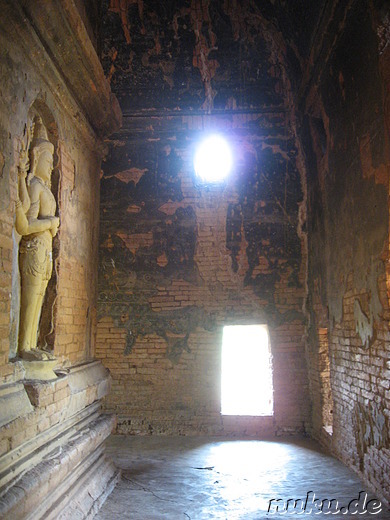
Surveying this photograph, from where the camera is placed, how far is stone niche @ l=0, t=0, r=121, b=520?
10.8 feet

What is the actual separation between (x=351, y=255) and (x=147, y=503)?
135 inches

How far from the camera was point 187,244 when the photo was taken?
7242 millimetres

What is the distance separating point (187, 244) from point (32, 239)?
355 centimetres

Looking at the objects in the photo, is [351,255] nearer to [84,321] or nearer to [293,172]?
[293,172]

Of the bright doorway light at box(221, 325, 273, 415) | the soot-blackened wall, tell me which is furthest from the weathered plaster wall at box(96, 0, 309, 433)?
the bright doorway light at box(221, 325, 273, 415)

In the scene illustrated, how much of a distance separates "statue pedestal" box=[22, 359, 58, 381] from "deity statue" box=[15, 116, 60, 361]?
4cm

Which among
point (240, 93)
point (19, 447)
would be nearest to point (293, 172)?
point (240, 93)

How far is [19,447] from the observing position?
3.20 m

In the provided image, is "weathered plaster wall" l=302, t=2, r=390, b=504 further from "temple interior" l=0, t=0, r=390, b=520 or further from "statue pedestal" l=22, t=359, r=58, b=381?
"statue pedestal" l=22, t=359, r=58, b=381

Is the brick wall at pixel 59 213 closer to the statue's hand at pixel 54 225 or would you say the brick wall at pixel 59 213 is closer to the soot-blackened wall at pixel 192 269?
the statue's hand at pixel 54 225

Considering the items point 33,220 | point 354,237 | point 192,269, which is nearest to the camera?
point 33,220

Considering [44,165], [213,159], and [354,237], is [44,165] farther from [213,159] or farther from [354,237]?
[213,159]

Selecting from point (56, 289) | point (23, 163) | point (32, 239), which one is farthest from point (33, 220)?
point (56, 289)

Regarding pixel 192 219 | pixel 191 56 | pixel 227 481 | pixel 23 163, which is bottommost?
pixel 227 481
